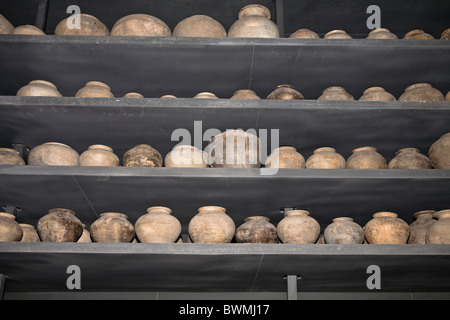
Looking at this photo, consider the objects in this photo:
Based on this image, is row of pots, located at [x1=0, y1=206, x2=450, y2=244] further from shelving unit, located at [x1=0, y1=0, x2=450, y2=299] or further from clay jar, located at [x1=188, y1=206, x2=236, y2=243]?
shelving unit, located at [x1=0, y1=0, x2=450, y2=299]

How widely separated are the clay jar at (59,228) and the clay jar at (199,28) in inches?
55.0

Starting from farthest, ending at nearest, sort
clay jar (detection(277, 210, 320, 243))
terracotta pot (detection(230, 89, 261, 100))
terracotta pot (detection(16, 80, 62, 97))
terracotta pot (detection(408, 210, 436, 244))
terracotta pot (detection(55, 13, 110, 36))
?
terracotta pot (detection(55, 13, 110, 36))
terracotta pot (detection(230, 89, 261, 100))
terracotta pot (detection(16, 80, 62, 97))
terracotta pot (detection(408, 210, 436, 244))
clay jar (detection(277, 210, 320, 243))

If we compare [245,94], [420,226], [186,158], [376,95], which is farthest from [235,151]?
[420,226]

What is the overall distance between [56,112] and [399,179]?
6.55 feet

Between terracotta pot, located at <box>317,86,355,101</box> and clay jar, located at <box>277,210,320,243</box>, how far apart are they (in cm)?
80

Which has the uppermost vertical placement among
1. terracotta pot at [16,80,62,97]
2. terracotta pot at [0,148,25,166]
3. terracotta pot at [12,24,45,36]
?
terracotta pot at [12,24,45,36]

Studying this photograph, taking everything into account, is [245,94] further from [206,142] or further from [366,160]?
[366,160]

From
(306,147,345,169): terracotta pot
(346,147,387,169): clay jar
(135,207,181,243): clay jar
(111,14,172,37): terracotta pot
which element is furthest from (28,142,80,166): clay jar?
(346,147,387,169): clay jar

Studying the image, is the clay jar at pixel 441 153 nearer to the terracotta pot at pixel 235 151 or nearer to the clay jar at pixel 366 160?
the clay jar at pixel 366 160

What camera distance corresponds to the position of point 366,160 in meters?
3.07

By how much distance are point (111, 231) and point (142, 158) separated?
0.46 m

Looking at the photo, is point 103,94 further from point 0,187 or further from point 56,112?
point 0,187

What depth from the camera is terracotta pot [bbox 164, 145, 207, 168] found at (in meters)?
3.03

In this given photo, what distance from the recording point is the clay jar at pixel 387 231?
291 centimetres
